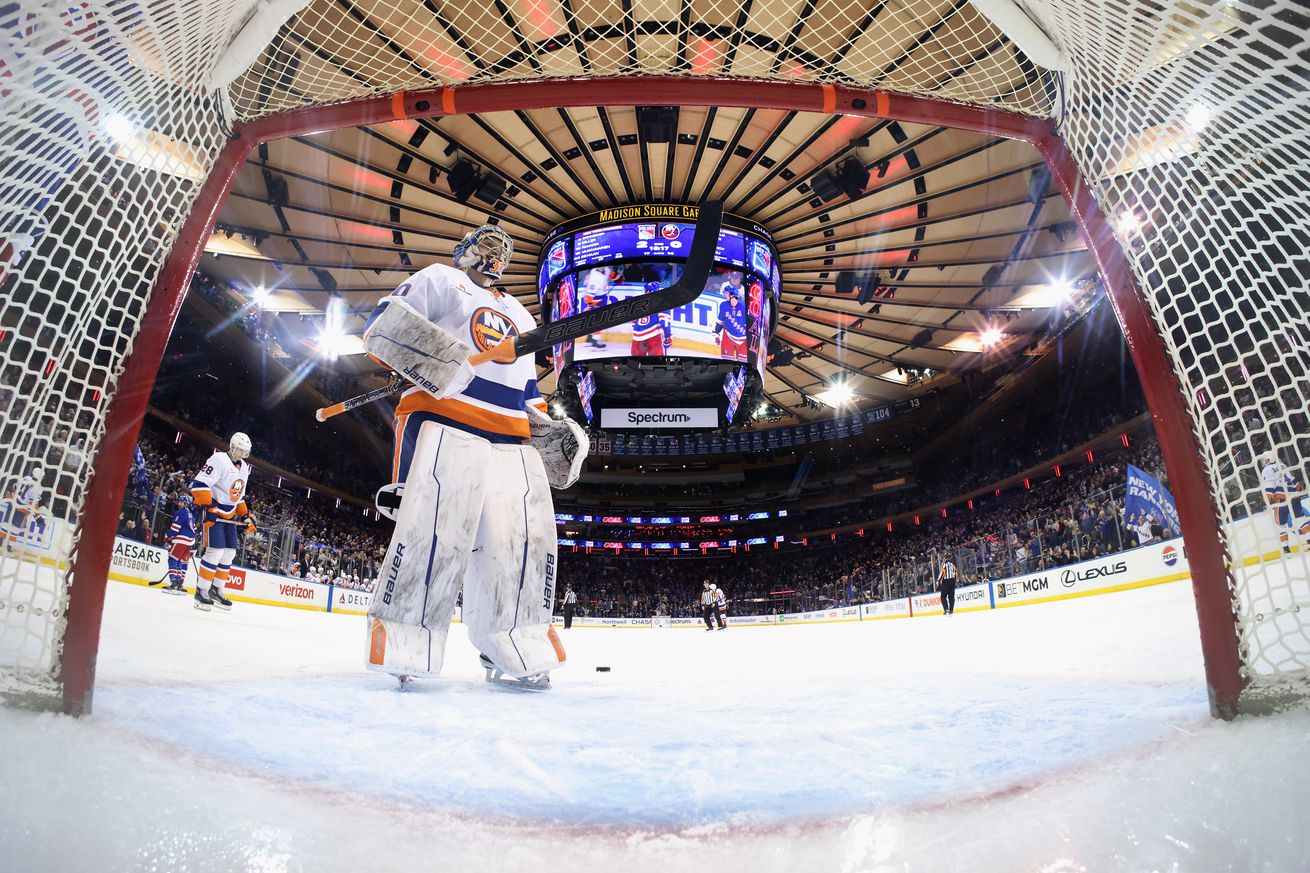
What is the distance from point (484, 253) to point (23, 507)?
210 cm

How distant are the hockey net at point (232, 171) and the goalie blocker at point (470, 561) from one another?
3.57 ft

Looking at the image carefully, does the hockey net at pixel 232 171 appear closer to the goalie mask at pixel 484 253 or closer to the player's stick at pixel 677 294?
the player's stick at pixel 677 294

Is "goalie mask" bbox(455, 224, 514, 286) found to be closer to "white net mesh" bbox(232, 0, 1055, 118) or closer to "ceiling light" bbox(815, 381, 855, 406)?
"white net mesh" bbox(232, 0, 1055, 118)

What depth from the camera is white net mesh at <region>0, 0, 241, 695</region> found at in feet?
4.29

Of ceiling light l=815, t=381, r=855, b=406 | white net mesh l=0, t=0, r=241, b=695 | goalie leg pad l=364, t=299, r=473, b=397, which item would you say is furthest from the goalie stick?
ceiling light l=815, t=381, r=855, b=406

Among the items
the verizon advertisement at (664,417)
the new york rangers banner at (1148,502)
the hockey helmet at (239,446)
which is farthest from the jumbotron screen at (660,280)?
the new york rangers banner at (1148,502)

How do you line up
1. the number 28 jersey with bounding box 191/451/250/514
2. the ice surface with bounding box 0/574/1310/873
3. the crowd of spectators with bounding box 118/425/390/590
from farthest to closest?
the crowd of spectators with bounding box 118/425/390/590, the number 28 jersey with bounding box 191/451/250/514, the ice surface with bounding box 0/574/1310/873

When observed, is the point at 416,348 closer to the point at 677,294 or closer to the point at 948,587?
the point at 677,294

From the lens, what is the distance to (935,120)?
7.38ft

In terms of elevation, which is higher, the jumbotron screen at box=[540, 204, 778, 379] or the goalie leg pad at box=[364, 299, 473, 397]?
the jumbotron screen at box=[540, 204, 778, 379]

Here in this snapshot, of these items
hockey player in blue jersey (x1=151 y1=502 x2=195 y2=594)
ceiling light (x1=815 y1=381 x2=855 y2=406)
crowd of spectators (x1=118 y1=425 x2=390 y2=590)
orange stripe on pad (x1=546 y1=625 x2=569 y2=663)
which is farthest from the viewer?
ceiling light (x1=815 y1=381 x2=855 y2=406)

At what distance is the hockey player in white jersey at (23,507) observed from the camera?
4.59 ft

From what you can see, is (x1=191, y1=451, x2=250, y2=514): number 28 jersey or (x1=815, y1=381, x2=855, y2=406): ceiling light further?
(x1=815, y1=381, x2=855, y2=406): ceiling light

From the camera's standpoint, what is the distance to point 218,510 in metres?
6.80
